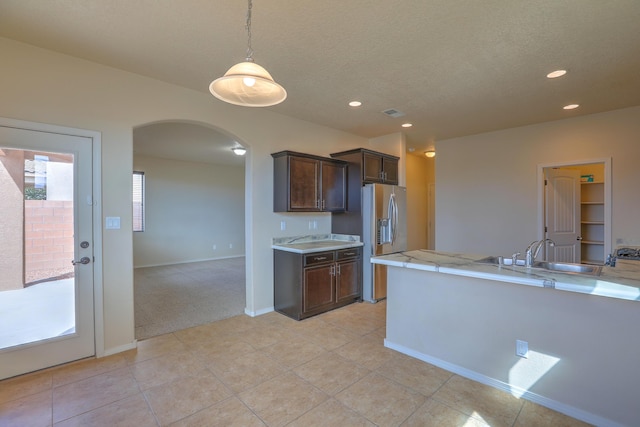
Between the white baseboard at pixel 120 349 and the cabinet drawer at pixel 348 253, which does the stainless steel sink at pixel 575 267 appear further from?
the white baseboard at pixel 120 349

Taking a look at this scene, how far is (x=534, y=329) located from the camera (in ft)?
7.08

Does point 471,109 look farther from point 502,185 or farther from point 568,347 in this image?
point 568,347

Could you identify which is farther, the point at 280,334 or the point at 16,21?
the point at 280,334

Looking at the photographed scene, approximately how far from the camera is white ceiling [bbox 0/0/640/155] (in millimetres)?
2080

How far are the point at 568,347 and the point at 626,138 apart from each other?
376 cm

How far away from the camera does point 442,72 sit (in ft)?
9.88

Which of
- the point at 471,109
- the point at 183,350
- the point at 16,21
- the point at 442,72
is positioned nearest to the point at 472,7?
the point at 442,72

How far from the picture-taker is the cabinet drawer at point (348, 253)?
4.27 metres

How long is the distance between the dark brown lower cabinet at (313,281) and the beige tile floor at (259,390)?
72cm

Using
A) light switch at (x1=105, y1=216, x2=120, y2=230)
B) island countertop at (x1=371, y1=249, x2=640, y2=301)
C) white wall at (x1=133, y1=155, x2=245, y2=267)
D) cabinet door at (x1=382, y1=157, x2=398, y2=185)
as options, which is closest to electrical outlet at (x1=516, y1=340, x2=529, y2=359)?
island countertop at (x1=371, y1=249, x2=640, y2=301)

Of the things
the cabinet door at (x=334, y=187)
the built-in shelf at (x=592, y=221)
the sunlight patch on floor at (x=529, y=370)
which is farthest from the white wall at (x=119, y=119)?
the built-in shelf at (x=592, y=221)

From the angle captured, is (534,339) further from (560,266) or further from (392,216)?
(392,216)

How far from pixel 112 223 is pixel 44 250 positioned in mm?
551

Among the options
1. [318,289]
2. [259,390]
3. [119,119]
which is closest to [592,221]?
[318,289]
